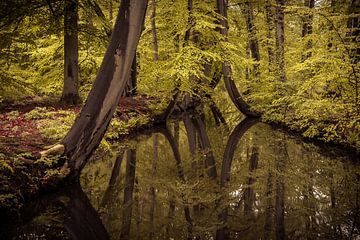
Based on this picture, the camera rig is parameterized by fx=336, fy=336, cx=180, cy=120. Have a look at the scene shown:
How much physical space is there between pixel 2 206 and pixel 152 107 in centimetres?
990

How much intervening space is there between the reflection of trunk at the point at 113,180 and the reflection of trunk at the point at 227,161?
2198 millimetres

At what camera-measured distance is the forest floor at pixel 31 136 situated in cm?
545

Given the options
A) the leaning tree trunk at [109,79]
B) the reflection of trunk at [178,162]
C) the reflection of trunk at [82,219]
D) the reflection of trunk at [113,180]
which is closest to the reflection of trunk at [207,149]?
the reflection of trunk at [178,162]

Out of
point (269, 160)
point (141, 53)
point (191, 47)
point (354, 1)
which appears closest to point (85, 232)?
point (269, 160)

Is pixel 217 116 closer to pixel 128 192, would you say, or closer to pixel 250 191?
pixel 250 191

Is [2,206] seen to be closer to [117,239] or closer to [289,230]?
[117,239]

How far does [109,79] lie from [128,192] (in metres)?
2.44

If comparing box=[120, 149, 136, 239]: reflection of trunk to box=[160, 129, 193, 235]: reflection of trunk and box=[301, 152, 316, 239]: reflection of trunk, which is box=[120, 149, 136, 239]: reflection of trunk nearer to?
box=[160, 129, 193, 235]: reflection of trunk

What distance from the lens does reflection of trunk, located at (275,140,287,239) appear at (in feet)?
17.4

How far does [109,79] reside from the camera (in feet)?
20.4

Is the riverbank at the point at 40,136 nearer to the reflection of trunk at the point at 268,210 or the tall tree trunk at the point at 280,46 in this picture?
the tall tree trunk at the point at 280,46

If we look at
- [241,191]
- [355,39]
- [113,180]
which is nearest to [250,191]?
[241,191]

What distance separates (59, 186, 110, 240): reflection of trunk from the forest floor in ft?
2.07

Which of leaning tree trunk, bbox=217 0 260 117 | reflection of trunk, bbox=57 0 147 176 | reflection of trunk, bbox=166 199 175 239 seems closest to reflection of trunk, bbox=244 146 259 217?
reflection of trunk, bbox=166 199 175 239
